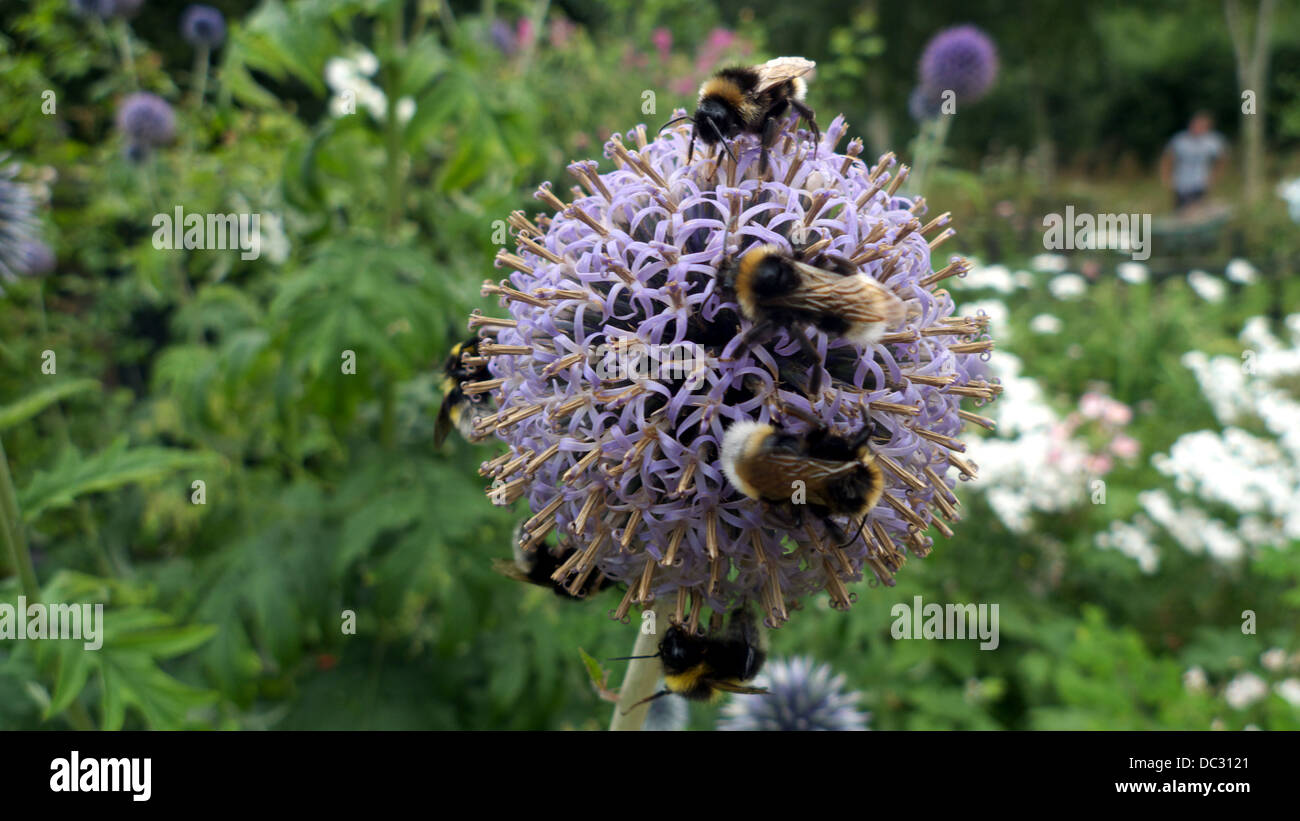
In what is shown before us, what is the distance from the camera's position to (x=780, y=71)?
182 centimetres

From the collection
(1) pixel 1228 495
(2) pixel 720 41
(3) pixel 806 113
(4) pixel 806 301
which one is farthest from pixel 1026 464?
(2) pixel 720 41

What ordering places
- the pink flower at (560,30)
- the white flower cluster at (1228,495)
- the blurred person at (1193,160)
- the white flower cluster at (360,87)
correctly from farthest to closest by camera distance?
the blurred person at (1193,160) → the pink flower at (560,30) → the white flower cluster at (1228,495) → the white flower cluster at (360,87)

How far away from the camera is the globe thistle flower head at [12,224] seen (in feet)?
10.2

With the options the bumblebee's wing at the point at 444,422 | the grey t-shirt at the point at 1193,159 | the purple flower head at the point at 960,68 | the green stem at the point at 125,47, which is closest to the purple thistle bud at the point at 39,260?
the green stem at the point at 125,47

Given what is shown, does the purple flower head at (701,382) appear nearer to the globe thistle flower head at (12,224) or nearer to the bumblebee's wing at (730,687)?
the bumblebee's wing at (730,687)

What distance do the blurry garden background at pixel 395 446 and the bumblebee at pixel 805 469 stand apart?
1569mm

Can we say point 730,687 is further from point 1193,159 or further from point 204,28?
point 1193,159

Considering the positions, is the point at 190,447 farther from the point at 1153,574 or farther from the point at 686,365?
the point at 1153,574

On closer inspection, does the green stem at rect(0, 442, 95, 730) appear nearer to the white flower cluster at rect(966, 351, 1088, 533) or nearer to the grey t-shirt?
the white flower cluster at rect(966, 351, 1088, 533)

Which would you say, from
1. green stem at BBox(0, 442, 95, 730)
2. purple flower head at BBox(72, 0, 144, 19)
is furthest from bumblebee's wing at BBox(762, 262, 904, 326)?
purple flower head at BBox(72, 0, 144, 19)

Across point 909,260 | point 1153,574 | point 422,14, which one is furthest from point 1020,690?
point 422,14

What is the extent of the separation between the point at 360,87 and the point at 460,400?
3.57 meters

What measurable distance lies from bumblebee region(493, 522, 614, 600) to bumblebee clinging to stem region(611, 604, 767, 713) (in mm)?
178

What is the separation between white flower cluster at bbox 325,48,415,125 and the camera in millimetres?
3760
